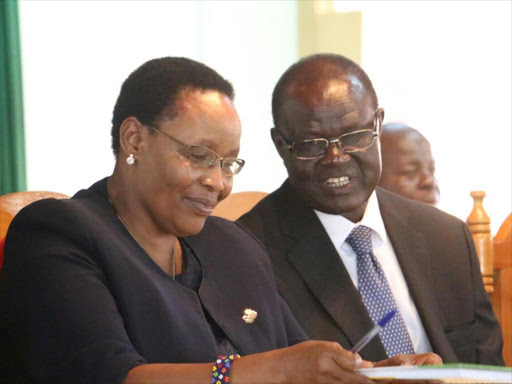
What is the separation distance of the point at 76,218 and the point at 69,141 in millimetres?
3234

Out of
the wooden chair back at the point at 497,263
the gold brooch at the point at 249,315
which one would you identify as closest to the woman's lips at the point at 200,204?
the gold brooch at the point at 249,315

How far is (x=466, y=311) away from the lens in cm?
280

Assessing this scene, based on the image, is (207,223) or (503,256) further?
(503,256)

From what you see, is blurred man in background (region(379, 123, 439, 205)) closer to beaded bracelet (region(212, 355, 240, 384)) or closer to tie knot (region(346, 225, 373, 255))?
tie knot (region(346, 225, 373, 255))

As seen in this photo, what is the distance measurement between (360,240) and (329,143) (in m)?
0.29

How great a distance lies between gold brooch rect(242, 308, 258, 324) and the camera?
2148 millimetres

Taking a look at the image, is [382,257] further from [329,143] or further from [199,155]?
[199,155]

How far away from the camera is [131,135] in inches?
81.9

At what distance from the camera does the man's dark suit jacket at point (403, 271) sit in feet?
8.36

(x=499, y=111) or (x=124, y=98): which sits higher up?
(x=124, y=98)

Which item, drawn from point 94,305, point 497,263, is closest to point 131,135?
point 94,305

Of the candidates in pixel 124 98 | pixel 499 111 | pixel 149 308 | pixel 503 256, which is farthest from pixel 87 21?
pixel 149 308

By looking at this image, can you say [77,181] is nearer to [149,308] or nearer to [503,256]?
[503,256]

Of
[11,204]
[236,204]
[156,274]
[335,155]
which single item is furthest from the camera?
[236,204]
